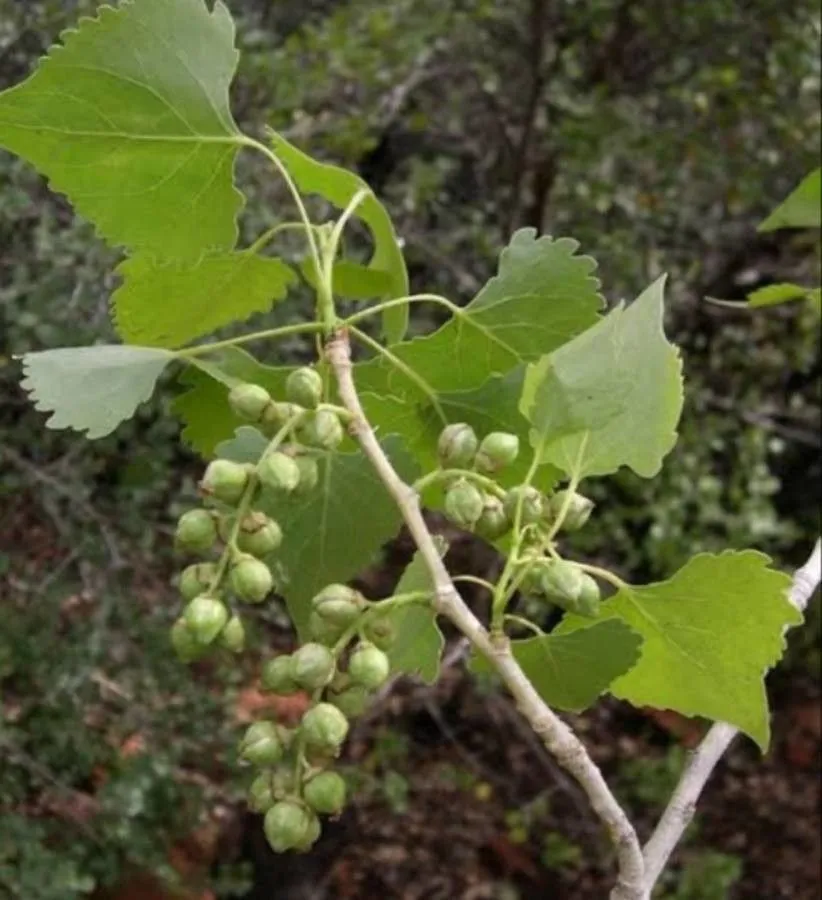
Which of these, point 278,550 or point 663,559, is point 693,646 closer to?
point 278,550

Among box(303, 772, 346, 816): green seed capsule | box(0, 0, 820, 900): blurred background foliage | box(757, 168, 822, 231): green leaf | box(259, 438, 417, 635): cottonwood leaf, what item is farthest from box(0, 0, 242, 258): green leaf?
box(0, 0, 820, 900): blurred background foliage

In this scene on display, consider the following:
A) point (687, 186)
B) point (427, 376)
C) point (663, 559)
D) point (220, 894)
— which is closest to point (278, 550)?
point (427, 376)

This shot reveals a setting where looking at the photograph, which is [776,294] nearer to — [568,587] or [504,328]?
[504,328]

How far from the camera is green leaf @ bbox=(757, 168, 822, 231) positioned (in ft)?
3.39

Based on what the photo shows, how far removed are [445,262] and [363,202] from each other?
1.30 m

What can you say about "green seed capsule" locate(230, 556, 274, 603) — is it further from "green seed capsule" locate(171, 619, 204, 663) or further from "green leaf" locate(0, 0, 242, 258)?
"green leaf" locate(0, 0, 242, 258)

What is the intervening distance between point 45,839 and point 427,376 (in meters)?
0.98

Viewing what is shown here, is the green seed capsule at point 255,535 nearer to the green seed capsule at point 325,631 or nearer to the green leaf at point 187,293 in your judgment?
the green seed capsule at point 325,631

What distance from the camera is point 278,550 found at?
0.51m

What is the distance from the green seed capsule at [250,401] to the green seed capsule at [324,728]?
0.30ft

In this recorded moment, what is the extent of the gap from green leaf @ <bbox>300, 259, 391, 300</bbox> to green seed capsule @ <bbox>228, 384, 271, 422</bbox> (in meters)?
0.11

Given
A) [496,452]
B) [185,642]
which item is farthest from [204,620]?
[496,452]

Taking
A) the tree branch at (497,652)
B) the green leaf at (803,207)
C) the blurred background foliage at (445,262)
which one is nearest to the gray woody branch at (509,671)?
the tree branch at (497,652)

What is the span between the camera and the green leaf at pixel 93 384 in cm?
46
